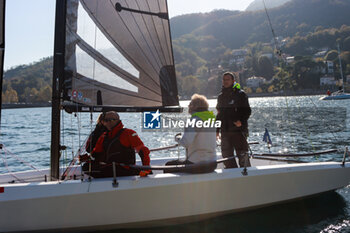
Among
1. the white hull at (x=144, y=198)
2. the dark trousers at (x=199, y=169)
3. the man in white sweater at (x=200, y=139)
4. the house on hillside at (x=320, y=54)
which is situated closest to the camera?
the white hull at (x=144, y=198)

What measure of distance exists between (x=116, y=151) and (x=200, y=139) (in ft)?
2.92

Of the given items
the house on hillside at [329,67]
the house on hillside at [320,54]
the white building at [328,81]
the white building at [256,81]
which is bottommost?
the white building at [328,81]

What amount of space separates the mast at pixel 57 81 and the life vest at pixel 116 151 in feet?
1.90

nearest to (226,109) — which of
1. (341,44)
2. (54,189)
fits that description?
(54,189)

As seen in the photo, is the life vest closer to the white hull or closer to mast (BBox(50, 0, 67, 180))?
the white hull

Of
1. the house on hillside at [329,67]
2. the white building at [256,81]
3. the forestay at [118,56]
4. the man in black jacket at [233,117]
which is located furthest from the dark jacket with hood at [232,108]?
the house on hillside at [329,67]

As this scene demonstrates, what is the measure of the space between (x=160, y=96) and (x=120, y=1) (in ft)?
4.43

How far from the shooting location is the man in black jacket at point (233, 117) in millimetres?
4062

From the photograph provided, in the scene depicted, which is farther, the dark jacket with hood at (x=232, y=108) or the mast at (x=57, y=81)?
the dark jacket with hood at (x=232, y=108)

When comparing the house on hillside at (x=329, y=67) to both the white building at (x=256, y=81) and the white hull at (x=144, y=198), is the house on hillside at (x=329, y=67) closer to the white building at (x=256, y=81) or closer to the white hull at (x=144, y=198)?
the white building at (x=256, y=81)

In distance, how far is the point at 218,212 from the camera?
148 inches

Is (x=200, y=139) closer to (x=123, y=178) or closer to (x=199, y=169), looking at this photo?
(x=199, y=169)

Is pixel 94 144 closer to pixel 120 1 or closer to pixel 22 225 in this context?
pixel 22 225

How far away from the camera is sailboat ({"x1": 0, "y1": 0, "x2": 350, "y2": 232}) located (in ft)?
10.5
